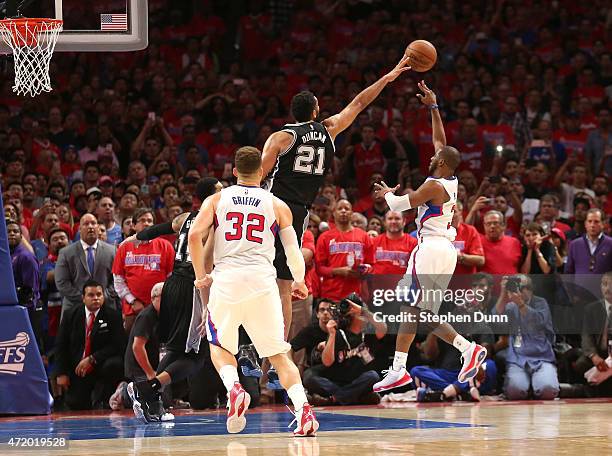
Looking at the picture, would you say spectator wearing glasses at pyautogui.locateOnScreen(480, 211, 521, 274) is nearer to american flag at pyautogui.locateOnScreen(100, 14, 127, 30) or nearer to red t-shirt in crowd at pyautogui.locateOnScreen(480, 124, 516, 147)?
red t-shirt in crowd at pyautogui.locateOnScreen(480, 124, 516, 147)

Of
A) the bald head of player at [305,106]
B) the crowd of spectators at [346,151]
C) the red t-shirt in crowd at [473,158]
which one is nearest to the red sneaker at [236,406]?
the bald head of player at [305,106]

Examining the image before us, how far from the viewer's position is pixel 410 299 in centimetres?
1249

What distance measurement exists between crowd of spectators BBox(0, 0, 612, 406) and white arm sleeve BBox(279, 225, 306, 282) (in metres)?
3.87

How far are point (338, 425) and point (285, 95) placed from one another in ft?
34.6

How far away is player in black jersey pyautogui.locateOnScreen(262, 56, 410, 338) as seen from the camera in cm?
1062

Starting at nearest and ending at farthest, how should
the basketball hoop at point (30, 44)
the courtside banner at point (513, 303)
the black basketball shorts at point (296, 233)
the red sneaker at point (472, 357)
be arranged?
the basketball hoop at point (30, 44), the black basketball shorts at point (296, 233), the red sneaker at point (472, 357), the courtside banner at point (513, 303)

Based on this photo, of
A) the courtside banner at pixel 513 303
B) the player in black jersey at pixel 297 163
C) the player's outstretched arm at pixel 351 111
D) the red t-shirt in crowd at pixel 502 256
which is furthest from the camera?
the red t-shirt in crowd at pixel 502 256

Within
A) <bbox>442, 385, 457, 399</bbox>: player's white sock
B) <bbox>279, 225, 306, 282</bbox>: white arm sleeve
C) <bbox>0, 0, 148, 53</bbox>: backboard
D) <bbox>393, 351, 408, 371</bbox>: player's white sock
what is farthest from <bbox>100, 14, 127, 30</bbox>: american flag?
<bbox>442, 385, 457, 399</bbox>: player's white sock

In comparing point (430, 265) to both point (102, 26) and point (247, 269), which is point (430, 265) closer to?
point (247, 269)

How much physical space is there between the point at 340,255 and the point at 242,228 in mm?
4943

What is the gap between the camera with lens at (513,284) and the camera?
1418 centimetres

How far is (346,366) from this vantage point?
13500 mm

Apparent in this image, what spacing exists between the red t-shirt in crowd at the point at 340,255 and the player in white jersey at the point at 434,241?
2.22 meters

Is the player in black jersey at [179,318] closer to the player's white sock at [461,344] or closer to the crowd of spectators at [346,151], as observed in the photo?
Answer: the crowd of spectators at [346,151]
